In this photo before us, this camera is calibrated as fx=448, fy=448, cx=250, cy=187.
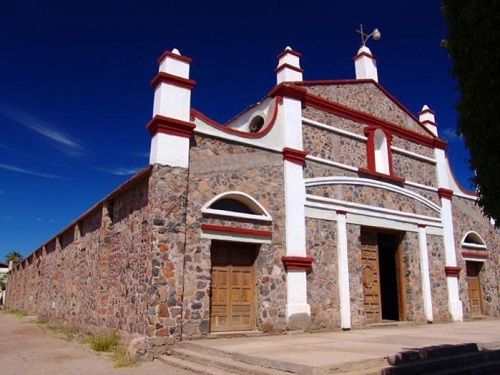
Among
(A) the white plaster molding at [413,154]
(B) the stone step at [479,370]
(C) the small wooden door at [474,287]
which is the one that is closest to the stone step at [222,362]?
(B) the stone step at [479,370]

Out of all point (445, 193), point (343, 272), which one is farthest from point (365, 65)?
point (343, 272)

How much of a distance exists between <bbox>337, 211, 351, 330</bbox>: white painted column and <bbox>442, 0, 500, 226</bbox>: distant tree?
21.7 ft

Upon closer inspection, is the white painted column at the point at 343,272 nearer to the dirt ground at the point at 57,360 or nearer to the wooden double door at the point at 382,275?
the wooden double door at the point at 382,275

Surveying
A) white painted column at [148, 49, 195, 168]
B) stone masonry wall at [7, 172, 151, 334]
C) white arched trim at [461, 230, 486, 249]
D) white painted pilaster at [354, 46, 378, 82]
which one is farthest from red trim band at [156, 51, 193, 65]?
white arched trim at [461, 230, 486, 249]

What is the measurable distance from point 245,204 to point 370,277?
497cm

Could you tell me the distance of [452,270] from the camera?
1532 centimetres

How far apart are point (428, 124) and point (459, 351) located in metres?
11.4

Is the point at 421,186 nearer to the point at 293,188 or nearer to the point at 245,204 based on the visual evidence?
the point at 293,188

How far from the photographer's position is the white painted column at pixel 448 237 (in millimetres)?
15125

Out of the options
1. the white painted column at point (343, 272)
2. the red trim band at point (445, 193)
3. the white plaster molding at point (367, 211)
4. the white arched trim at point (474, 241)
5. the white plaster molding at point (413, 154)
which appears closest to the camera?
the white painted column at point (343, 272)

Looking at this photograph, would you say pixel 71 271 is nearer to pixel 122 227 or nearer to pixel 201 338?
pixel 122 227

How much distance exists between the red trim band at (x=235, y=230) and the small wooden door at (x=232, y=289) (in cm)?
41

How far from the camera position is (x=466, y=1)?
5.96 metres

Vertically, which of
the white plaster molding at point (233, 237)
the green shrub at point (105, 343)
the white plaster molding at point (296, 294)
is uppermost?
the white plaster molding at point (233, 237)
